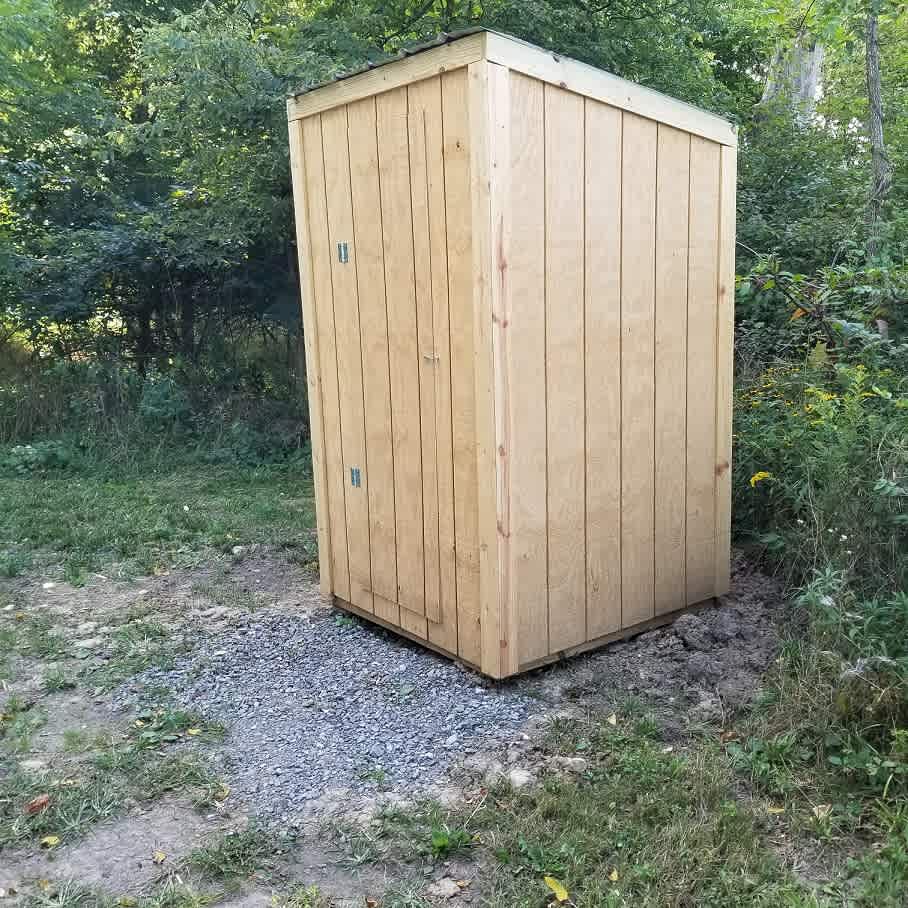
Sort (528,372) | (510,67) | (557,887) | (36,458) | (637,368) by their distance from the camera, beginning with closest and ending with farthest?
(557,887)
(510,67)
(528,372)
(637,368)
(36,458)

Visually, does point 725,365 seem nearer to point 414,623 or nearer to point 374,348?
point 374,348

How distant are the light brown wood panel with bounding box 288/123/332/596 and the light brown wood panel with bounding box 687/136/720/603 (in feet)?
5.23

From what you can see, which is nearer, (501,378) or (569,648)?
(501,378)

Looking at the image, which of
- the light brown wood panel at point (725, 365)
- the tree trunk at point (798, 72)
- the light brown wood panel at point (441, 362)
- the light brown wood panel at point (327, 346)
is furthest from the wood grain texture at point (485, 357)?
the tree trunk at point (798, 72)

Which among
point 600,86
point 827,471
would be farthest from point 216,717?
point 600,86

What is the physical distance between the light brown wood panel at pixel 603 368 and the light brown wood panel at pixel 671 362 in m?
0.24

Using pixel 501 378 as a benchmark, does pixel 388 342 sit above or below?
above

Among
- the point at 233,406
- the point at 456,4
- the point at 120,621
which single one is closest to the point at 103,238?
the point at 233,406

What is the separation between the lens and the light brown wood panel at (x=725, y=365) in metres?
3.74

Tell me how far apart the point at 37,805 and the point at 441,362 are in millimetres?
1886

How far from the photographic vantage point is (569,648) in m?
3.41

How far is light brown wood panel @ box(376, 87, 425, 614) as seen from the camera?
3.29 m

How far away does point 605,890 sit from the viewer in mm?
2080

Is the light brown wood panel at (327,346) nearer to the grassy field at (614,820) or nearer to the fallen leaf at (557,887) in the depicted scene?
the grassy field at (614,820)
